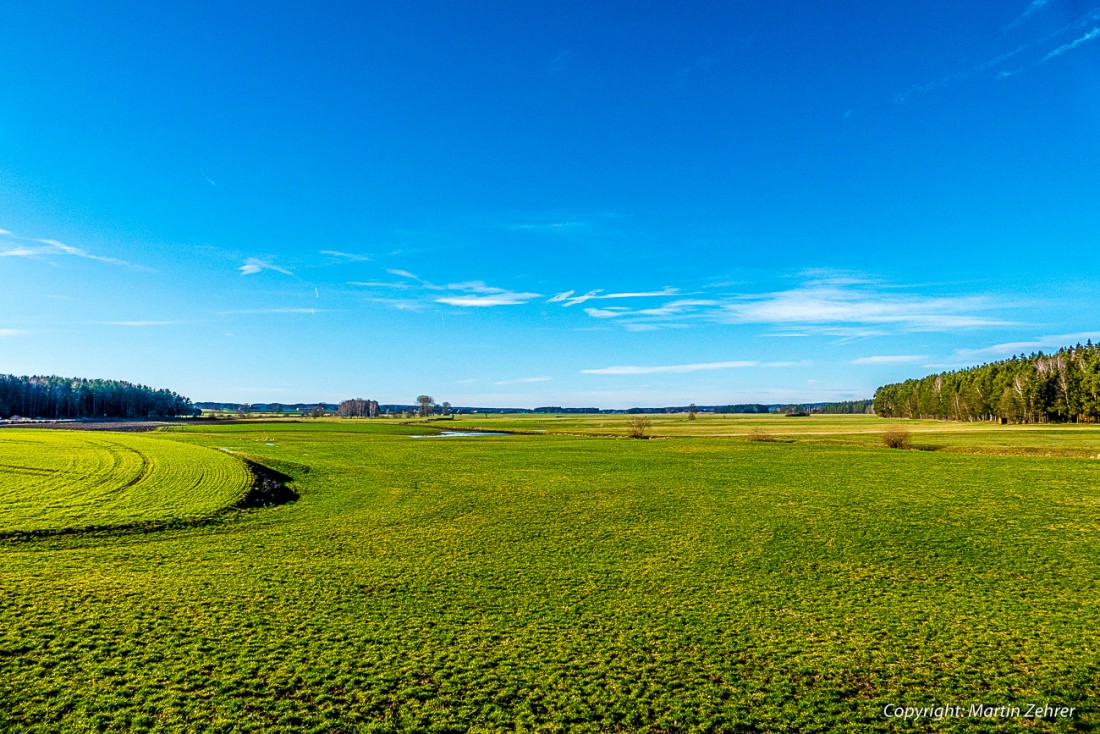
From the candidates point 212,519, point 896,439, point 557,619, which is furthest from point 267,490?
point 896,439

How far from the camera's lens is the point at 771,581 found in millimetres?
17516

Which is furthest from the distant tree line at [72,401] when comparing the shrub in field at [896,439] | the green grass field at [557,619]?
the shrub in field at [896,439]

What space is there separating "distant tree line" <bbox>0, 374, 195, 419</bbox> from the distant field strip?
562 ft

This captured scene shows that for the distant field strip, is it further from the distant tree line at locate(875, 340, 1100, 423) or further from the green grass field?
the distant tree line at locate(875, 340, 1100, 423)

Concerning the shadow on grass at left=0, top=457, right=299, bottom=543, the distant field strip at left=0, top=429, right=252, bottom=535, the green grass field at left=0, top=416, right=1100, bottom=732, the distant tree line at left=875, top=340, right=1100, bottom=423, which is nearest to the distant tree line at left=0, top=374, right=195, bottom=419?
the distant field strip at left=0, top=429, right=252, bottom=535

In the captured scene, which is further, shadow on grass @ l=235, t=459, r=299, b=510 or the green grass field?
shadow on grass @ l=235, t=459, r=299, b=510

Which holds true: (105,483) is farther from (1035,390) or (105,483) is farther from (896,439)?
(1035,390)

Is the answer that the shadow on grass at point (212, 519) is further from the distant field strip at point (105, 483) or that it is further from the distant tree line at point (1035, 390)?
the distant tree line at point (1035, 390)

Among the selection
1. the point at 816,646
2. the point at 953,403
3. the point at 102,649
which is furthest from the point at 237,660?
the point at 953,403

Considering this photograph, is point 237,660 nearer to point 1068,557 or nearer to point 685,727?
point 685,727

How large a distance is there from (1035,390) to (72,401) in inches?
11284

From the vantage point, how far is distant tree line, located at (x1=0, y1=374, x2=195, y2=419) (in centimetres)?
16500

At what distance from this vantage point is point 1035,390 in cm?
12625

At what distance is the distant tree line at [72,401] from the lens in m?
165
